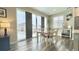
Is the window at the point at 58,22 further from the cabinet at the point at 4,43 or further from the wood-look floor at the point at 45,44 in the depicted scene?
the cabinet at the point at 4,43

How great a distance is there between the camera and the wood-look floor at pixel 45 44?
3.32 m

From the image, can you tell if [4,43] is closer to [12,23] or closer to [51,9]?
[12,23]

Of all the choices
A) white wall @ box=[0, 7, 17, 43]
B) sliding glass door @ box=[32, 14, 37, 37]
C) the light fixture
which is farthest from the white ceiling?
the light fixture

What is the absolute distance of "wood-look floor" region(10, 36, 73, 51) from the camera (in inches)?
131

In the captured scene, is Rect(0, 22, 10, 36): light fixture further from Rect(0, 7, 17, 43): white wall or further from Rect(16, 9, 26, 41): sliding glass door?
Rect(16, 9, 26, 41): sliding glass door

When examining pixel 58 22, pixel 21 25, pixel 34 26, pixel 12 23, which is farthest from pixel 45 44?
pixel 12 23

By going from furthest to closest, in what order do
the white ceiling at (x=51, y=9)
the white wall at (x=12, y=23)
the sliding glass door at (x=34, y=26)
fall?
the sliding glass door at (x=34, y=26) < the white wall at (x=12, y=23) < the white ceiling at (x=51, y=9)

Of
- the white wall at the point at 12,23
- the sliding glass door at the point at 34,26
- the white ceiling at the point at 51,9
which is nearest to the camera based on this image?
the white ceiling at the point at 51,9

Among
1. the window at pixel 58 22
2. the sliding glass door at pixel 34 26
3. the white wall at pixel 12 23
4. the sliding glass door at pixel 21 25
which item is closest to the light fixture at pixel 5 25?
the white wall at pixel 12 23

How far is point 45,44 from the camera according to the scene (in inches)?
139

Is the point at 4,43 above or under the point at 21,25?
under

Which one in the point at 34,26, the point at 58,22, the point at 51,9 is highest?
the point at 51,9

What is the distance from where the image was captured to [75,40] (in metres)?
3.35
